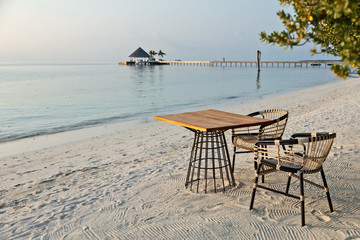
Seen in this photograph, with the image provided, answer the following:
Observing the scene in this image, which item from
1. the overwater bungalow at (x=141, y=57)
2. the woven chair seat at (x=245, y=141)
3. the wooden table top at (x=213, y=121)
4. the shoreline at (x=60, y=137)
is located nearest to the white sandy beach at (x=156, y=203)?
the woven chair seat at (x=245, y=141)

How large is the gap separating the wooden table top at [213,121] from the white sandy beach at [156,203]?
80 centimetres

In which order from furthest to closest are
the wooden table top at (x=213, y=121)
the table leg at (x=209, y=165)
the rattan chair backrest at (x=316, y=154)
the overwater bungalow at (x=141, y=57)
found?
the overwater bungalow at (x=141, y=57), the table leg at (x=209, y=165), the wooden table top at (x=213, y=121), the rattan chair backrest at (x=316, y=154)

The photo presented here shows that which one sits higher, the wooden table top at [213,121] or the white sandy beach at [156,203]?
the wooden table top at [213,121]

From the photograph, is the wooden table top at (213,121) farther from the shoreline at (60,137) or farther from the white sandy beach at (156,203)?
the shoreline at (60,137)

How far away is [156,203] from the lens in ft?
10.8

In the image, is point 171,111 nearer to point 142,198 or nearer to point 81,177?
point 81,177

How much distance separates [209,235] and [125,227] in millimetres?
758

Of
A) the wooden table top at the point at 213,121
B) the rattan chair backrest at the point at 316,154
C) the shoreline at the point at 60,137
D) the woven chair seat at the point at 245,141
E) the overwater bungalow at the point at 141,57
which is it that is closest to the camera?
the rattan chair backrest at the point at 316,154

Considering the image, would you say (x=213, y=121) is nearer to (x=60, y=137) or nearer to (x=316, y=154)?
(x=316, y=154)

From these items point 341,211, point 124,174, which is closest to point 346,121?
point 341,211

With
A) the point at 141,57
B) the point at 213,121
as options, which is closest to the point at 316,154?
the point at 213,121

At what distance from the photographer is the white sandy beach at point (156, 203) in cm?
268

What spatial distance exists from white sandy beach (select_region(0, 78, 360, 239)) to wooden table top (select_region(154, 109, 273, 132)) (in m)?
0.80

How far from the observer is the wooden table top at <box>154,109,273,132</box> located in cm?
304
